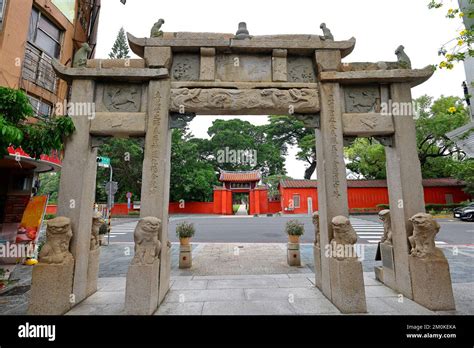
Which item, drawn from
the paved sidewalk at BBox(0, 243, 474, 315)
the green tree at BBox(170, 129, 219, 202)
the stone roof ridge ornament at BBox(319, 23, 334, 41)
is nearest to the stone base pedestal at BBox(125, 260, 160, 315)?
the paved sidewalk at BBox(0, 243, 474, 315)

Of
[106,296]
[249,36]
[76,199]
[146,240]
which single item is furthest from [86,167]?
[249,36]

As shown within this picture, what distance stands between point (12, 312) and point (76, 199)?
2.06 m

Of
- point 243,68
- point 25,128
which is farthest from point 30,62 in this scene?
point 243,68

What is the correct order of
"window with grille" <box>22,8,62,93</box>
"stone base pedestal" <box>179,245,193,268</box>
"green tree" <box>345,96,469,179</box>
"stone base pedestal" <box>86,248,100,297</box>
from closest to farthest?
"stone base pedestal" <box>86,248,100,297</box>
"stone base pedestal" <box>179,245,193,268</box>
"window with grille" <box>22,8,62,93</box>
"green tree" <box>345,96,469,179</box>

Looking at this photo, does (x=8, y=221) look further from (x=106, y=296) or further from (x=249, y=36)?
(x=249, y=36)

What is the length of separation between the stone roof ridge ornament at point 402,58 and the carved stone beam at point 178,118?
14.0 ft

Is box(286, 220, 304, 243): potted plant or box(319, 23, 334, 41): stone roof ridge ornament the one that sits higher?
box(319, 23, 334, 41): stone roof ridge ornament

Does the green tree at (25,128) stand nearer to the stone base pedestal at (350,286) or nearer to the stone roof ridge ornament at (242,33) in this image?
the stone roof ridge ornament at (242,33)

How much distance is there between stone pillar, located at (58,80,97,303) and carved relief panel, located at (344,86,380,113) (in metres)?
5.02

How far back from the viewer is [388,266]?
4.75 metres

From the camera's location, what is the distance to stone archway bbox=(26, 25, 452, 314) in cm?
418

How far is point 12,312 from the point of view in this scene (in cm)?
383

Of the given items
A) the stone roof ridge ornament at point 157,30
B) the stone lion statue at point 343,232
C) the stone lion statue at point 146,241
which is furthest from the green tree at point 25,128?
the stone lion statue at point 343,232

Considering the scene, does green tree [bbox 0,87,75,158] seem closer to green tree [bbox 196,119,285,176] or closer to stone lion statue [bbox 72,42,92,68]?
stone lion statue [bbox 72,42,92,68]
